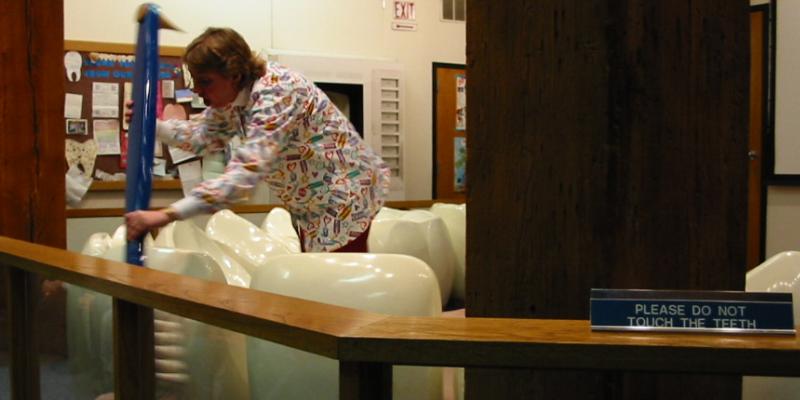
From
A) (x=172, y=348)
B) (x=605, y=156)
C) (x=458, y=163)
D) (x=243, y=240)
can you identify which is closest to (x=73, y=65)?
(x=243, y=240)

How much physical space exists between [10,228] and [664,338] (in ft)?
9.18

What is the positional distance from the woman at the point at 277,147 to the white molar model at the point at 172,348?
0.16m

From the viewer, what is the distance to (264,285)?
6.15 feet

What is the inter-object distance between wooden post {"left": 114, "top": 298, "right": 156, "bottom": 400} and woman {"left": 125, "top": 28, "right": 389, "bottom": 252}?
55cm

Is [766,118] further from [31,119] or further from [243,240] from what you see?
[31,119]

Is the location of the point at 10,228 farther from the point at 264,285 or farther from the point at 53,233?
the point at 264,285

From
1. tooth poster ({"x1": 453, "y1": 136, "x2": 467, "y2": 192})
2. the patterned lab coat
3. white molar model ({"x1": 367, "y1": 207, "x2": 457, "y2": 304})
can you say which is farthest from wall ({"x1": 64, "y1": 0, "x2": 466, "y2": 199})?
the patterned lab coat

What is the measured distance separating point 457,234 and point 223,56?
8.77ft

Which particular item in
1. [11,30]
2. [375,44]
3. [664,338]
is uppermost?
[375,44]

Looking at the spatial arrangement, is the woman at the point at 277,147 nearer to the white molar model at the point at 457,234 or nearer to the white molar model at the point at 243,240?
the white molar model at the point at 243,240

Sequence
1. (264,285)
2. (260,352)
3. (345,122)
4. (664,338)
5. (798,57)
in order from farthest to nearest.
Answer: (798,57), (345,122), (264,285), (260,352), (664,338)

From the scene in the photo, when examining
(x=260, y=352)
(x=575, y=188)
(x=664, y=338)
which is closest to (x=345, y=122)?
(x=260, y=352)

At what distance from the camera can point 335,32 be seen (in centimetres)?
539

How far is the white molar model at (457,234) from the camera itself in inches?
173
